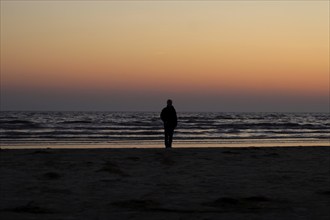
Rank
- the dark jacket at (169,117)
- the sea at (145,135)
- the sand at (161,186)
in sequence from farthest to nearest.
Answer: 1. the sea at (145,135)
2. the dark jacket at (169,117)
3. the sand at (161,186)

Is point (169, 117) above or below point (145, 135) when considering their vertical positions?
above

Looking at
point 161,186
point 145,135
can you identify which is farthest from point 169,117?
point 145,135

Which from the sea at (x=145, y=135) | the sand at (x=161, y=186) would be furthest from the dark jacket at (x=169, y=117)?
the sea at (x=145, y=135)

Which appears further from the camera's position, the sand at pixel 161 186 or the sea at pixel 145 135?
the sea at pixel 145 135

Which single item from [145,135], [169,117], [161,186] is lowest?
[145,135]

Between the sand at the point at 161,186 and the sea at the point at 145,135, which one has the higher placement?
the sand at the point at 161,186

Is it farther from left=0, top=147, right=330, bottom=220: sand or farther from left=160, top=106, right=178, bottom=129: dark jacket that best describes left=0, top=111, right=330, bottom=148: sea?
→ left=0, top=147, right=330, bottom=220: sand

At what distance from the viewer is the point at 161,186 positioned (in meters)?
7.98

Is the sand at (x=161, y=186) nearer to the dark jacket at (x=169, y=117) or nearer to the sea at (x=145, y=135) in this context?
the dark jacket at (x=169, y=117)

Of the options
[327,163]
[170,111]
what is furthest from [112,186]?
[170,111]

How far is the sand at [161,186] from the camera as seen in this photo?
6.07 metres

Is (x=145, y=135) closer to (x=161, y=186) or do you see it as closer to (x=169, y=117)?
(x=169, y=117)

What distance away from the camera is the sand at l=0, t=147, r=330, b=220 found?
6070 millimetres

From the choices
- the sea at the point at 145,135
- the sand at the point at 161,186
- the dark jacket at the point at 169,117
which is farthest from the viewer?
the sea at the point at 145,135
